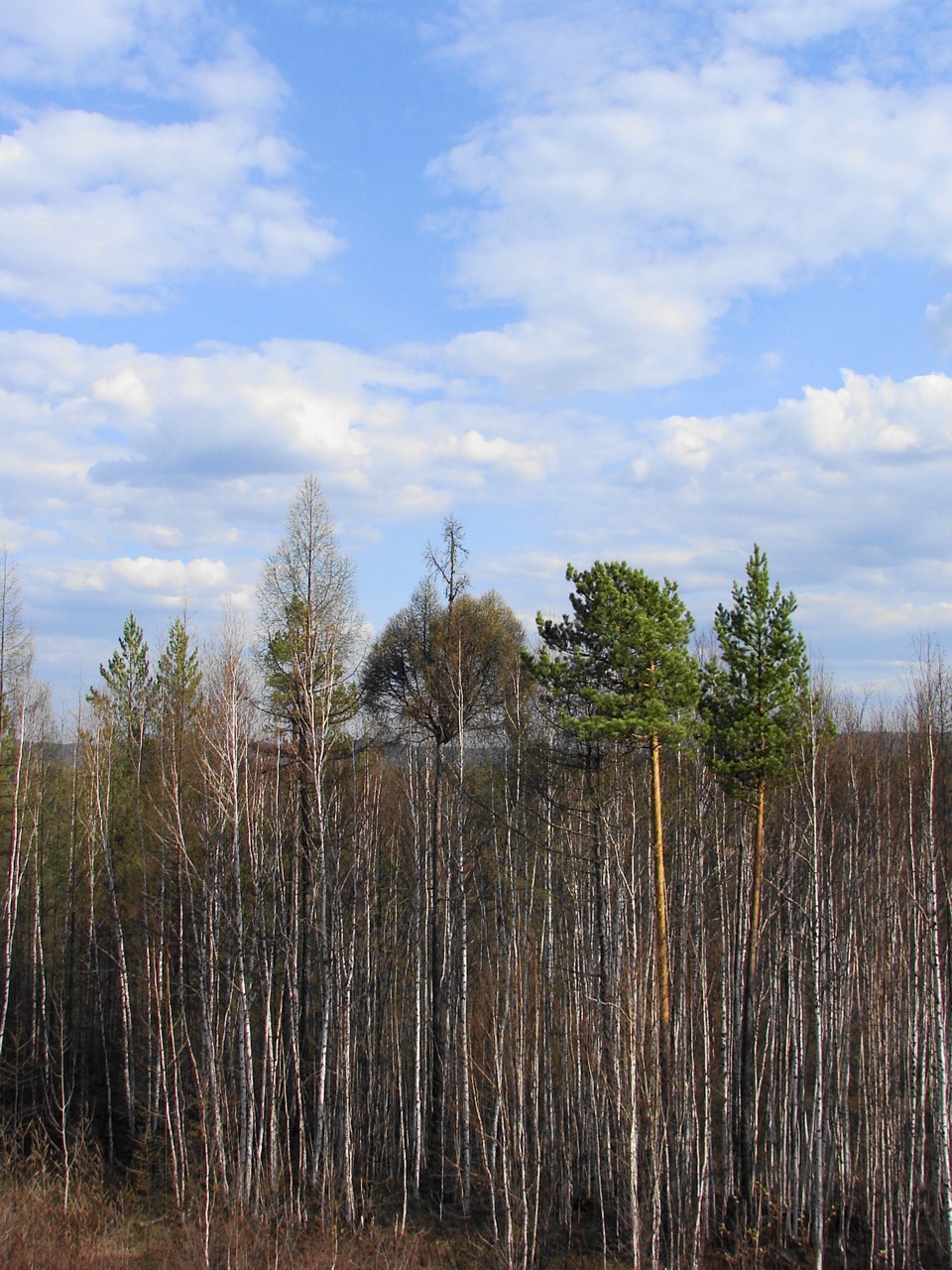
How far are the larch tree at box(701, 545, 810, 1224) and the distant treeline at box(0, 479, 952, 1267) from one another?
0.07 m

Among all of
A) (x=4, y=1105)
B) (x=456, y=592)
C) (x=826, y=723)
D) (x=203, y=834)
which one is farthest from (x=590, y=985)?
(x=4, y=1105)

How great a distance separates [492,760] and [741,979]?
11.1 m

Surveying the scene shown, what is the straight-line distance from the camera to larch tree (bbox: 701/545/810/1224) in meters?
15.7

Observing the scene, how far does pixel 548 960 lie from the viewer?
62.8 feet

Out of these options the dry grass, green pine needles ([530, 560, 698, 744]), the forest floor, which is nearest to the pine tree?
green pine needles ([530, 560, 698, 744])

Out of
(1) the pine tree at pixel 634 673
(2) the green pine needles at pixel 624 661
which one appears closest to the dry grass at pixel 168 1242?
(1) the pine tree at pixel 634 673

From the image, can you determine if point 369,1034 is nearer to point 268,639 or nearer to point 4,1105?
point 268,639

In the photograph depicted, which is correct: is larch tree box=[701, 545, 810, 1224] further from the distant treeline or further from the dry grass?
the dry grass

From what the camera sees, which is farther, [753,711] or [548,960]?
[548,960]

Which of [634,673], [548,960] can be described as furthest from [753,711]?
[548,960]

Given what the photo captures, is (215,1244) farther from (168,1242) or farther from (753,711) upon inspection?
(753,711)

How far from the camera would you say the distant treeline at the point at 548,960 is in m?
14.5

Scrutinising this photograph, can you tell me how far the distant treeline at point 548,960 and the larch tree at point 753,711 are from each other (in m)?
0.07

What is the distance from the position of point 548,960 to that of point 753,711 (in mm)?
7152
